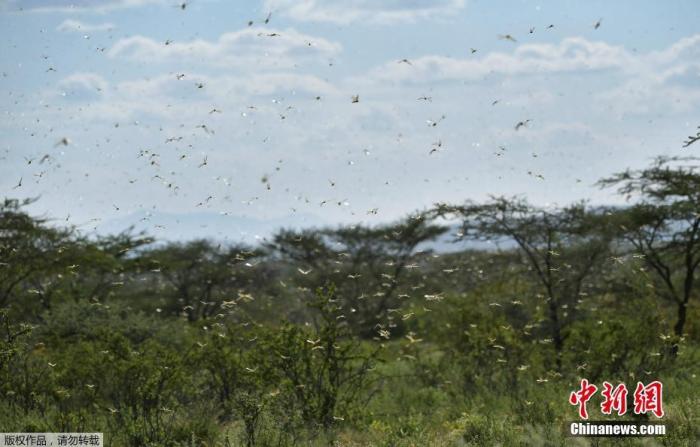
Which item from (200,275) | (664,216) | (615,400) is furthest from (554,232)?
(200,275)

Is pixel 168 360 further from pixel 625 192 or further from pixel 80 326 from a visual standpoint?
pixel 625 192

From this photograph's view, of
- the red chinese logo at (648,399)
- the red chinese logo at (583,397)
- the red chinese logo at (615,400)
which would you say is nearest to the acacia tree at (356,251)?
the red chinese logo at (583,397)

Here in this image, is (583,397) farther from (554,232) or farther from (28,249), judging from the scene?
(28,249)

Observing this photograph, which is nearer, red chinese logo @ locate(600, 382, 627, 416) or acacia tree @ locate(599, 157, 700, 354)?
red chinese logo @ locate(600, 382, 627, 416)

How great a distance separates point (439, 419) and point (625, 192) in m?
12.0

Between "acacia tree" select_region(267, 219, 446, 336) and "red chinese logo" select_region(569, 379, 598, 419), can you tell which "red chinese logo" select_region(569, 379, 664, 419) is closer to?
"red chinese logo" select_region(569, 379, 598, 419)

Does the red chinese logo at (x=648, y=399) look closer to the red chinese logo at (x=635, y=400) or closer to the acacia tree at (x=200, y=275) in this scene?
the red chinese logo at (x=635, y=400)

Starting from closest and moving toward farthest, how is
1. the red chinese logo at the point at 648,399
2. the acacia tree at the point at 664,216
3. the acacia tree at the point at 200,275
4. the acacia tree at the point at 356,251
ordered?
the red chinese logo at the point at 648,399, the acacia tree at the point at 664,216, the acacia tree at the point at 356,251, the acacia tree at the point at 200,275

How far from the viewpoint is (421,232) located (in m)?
38.4

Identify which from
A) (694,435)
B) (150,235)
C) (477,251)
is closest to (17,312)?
(150,235)

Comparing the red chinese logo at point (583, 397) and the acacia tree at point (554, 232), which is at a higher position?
the acacia tree at point (554, 232)

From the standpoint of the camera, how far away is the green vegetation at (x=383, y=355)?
11430mm

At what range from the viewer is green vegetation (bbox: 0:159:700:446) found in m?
11.4

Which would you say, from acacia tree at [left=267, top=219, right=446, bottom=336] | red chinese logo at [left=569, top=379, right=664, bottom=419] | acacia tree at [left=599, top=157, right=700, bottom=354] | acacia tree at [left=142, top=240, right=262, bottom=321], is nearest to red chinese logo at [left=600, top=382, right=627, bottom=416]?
red chinese logo at [left=569, top=379, right=664, bottom=419]
